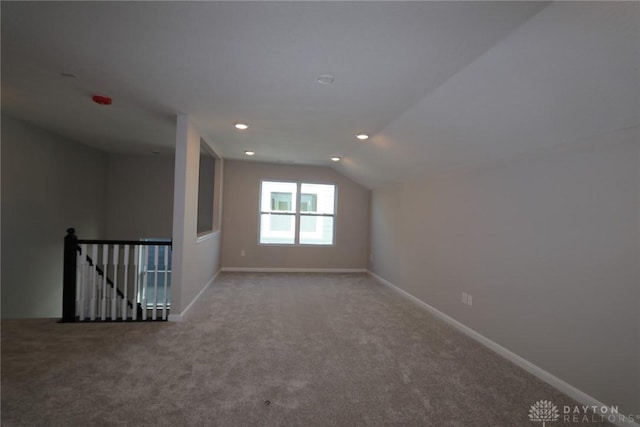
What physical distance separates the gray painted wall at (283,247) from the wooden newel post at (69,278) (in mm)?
2911

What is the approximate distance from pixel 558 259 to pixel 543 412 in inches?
41.5

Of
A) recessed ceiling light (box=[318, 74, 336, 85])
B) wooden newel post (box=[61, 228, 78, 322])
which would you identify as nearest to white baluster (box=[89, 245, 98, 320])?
wooden newel post (box=[61, 228, 78, 322])

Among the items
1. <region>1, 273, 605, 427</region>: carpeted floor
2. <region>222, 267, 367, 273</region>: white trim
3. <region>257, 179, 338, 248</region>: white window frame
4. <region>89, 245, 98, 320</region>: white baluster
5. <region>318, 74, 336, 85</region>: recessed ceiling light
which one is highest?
<region>318, 74, 336, 85</region>: recessed ceiling light

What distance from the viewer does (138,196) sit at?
607 centimetres

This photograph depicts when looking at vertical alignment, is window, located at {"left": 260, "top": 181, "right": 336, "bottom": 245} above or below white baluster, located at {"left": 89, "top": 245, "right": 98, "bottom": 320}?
above

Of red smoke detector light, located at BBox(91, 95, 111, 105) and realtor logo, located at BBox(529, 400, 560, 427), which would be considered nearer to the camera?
realtor logo, located at BBox(529, 400, 560, 427)

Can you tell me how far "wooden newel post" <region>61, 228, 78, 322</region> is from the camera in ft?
10.9

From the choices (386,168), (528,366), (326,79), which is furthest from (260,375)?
(386,168)

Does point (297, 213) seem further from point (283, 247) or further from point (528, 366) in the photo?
point (528, 366)

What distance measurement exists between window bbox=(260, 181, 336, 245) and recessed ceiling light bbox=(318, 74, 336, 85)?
417cm

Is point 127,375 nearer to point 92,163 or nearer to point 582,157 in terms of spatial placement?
point 582,157

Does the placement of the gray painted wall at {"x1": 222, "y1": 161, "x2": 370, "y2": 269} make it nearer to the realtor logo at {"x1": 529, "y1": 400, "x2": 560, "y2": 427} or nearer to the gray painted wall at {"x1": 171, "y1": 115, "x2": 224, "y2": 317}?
the gray painted wall at {"x1": 171, "y1": 115, "x2": 224, "y2": 317}

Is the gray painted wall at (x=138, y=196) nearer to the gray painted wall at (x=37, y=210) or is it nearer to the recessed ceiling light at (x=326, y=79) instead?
the gray painted wall at (x=37, y=210)

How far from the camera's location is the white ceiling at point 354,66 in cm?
154
